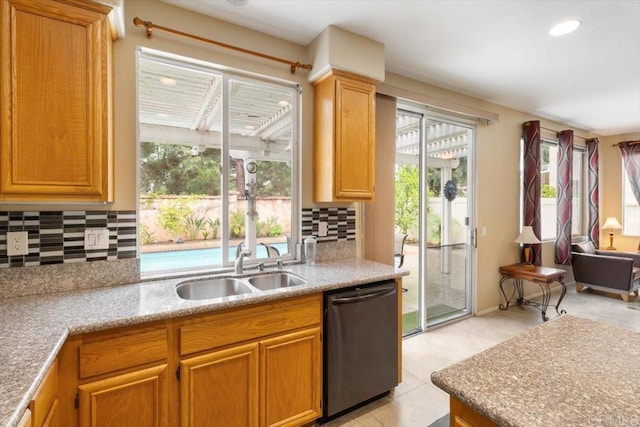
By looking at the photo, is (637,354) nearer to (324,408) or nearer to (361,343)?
(361,343)

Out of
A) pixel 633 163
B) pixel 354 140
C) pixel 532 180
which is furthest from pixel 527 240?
pixel 633 163

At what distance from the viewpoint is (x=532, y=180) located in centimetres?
409

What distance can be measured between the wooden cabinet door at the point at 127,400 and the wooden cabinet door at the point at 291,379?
0.49m

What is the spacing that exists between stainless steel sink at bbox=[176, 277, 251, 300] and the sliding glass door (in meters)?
1.84

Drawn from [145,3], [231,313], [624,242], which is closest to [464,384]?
[231,313]

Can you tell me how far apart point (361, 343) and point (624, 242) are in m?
6.02

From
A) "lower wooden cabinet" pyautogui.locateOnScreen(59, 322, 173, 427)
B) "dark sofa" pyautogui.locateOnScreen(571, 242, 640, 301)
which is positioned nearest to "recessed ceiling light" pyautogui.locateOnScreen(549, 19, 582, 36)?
"lower wooden cabinet" pyautogui.locateOnScreen(59, 322, 173, 427)

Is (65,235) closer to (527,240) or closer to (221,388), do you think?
(221,388)

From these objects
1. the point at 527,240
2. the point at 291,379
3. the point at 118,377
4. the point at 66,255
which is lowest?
the point at 291,379

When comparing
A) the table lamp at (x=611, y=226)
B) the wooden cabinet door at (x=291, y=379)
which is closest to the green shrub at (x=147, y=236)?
the wooden cabinet door at (x=291, y=379)

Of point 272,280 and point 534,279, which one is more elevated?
point 272,280

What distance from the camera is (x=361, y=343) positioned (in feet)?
6.59

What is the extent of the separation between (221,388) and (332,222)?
58.0 inches

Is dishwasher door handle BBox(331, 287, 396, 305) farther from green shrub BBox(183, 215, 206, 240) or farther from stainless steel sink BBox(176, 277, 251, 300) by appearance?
green shrub BBox(183, 215, 206, 240)
